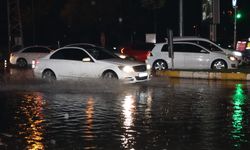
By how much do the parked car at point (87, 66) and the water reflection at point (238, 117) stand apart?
137 inches

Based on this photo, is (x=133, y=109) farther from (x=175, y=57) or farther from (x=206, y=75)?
(x=175, y=57)

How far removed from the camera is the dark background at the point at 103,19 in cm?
6562

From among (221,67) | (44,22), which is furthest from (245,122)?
(44,22)

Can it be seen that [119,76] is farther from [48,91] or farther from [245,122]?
[245,122]

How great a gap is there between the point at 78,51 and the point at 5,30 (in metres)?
56.6

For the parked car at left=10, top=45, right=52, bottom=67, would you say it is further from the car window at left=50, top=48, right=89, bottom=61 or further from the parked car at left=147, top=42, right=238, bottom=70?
the car window at left=50, top=48, right=89, bottom=61

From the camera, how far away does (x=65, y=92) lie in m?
18.2

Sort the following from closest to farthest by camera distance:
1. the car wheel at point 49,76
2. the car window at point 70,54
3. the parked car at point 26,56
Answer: the car window at point 70,54 < the car wheel at point 49,76 < the parked car at point 26,56

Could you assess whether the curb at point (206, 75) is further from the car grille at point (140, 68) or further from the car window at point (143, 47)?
the car window at point (143, 47)

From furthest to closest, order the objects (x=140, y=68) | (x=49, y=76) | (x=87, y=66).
A: (x=49, y=76) < (x=87, y=66) < (x=140, y=68)

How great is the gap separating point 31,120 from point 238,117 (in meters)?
4.13

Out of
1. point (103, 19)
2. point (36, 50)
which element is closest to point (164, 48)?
point (36, 50)

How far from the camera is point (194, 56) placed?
1065 inches

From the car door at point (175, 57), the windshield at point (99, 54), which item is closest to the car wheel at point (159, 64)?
the car door at point (175, 57)
